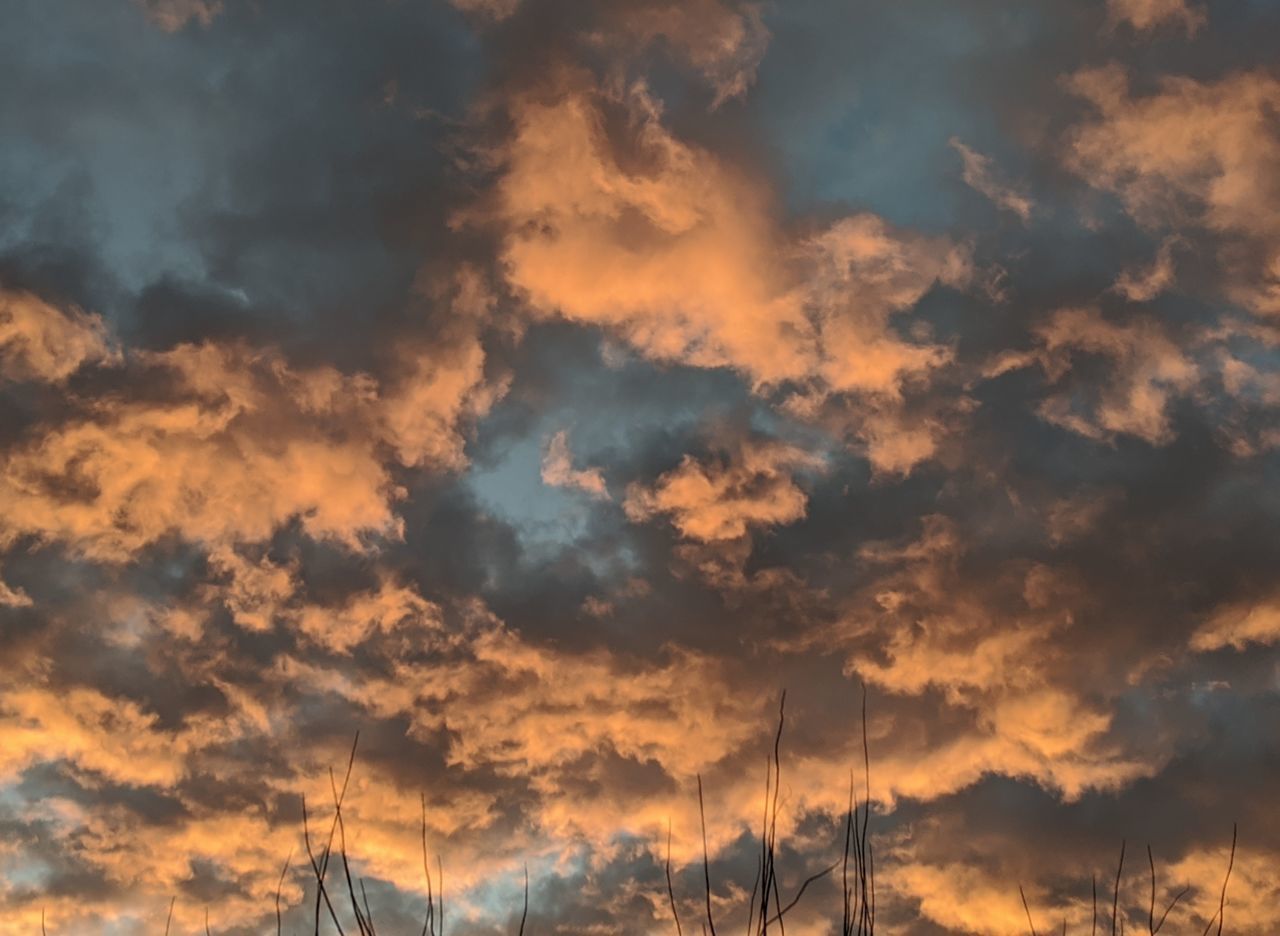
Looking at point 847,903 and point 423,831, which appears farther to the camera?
point 847,903

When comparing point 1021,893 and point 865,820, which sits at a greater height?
point 865,820

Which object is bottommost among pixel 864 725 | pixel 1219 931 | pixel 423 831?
pixel 1219 931

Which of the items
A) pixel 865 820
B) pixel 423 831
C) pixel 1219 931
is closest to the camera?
pixel 423 831

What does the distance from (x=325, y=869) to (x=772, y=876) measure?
4.24ft

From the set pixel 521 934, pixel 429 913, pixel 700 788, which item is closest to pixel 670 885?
pixel 700 788

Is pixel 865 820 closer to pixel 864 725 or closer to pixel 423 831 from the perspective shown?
pixel 864 725

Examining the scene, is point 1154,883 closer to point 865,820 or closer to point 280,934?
point 865,820

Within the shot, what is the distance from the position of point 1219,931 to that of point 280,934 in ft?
8.74

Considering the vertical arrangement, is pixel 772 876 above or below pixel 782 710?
below

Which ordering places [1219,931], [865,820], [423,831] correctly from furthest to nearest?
[865,820] < [1219,931] < [423,831]

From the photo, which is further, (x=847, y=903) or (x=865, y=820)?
(x=865, y=820)

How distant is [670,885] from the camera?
309cm

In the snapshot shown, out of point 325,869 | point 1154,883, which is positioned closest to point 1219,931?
point 1154,883

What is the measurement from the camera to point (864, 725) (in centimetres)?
321
